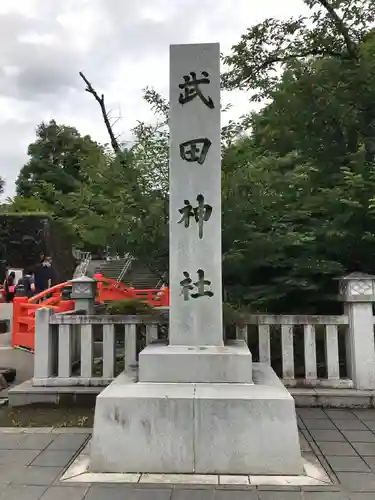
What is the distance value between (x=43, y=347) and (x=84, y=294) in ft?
3.77

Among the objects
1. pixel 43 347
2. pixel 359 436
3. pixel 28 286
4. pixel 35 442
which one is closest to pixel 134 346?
pixel 43 347

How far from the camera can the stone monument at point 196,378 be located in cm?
378

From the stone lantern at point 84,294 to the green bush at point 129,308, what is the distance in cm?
38

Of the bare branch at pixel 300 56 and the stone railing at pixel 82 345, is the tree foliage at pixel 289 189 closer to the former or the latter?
the bare branch at pixel 300 56

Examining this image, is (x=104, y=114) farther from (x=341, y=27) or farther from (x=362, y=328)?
(x=362, y=328)

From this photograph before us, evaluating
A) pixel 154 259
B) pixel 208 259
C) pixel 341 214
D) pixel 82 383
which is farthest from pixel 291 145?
pixel 82 383

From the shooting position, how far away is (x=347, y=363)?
6.21 m

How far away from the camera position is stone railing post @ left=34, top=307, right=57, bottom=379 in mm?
6180

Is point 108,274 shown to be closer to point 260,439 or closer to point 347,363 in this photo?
point 347,363

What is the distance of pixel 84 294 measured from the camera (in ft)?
23.2

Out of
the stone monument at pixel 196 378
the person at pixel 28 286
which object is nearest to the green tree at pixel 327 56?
the stone monument at pixel 196 378

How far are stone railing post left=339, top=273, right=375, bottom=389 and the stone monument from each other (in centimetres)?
151

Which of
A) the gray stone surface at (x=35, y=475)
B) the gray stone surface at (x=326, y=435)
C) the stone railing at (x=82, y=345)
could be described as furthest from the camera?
the stone railing at (x=82, y=345)

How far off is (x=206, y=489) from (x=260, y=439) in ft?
1.96
